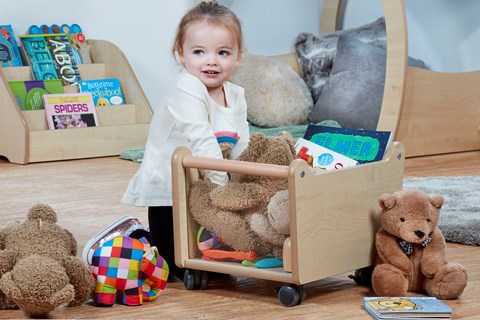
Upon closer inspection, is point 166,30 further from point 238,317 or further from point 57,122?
point 238,317

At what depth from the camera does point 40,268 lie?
127cm

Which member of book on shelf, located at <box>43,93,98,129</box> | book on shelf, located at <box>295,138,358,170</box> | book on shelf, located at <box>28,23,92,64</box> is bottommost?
book on shelf, located at <box>295,138,358,170</box>

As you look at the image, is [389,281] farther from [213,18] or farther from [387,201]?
[213,18]

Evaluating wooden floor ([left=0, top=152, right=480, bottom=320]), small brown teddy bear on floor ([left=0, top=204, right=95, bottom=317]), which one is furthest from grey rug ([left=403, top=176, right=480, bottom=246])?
small brown teddy bear on floor ([left=0, top=204, right=95, bottom=317])

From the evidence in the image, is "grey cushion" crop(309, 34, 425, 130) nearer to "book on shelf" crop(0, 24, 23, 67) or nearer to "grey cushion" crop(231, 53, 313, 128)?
"grey cushion" crop(231, 53, 313, 128)

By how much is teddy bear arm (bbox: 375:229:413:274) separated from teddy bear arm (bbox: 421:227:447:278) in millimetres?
25

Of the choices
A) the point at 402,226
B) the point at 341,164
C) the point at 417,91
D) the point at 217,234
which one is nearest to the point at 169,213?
the point at 217,234

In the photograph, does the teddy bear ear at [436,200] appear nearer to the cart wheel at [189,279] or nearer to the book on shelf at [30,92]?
the cart wheel at [189,279]

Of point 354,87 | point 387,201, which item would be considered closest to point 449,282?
point 387,201

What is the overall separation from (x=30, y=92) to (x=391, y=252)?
2.05m

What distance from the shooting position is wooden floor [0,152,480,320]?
134cm

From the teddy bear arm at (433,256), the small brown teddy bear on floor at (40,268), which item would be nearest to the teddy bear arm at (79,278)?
the small brown teddy bear on floor at (40,268)

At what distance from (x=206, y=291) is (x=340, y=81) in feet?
6.20

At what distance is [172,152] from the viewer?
5.20 feet
